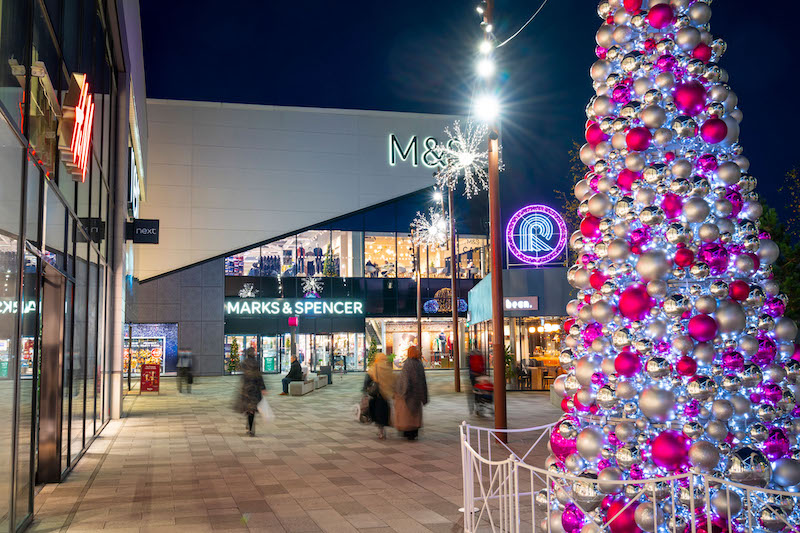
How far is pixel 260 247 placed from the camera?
39125 mm

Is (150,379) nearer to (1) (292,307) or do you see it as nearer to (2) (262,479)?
(1) (292,307)

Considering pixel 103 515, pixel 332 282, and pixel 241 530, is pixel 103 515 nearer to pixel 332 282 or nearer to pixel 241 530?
pixel 241 530

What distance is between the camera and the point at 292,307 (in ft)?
133

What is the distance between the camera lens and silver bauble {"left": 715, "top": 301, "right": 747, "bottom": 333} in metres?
4.35

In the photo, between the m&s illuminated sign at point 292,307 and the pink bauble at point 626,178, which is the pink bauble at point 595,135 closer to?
the pink bauble at point 626,178

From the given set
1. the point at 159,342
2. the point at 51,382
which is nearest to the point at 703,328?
the point at 51,382

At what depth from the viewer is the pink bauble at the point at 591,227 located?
5145 millimetres

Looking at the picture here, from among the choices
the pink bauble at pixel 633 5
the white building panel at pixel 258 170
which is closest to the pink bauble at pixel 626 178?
the pink bauble at pixel 633 5

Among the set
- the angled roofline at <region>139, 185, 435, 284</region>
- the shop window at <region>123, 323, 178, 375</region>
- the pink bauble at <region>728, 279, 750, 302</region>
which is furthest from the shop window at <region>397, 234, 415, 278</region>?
Answer: the pink bauble at <region>728, 279, 750, 302</region>

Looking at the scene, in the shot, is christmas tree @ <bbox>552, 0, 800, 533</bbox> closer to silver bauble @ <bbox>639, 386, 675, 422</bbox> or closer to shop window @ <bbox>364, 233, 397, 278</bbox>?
silver bauble @ <bbox>639, 386, 675, 422</bbox>

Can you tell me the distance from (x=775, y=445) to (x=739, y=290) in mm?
1013

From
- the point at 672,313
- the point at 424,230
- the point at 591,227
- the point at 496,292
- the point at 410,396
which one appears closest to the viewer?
the point at 672,313

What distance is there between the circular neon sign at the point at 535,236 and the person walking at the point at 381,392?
12.6 metres

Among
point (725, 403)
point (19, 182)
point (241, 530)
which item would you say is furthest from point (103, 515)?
point (725, 403)
